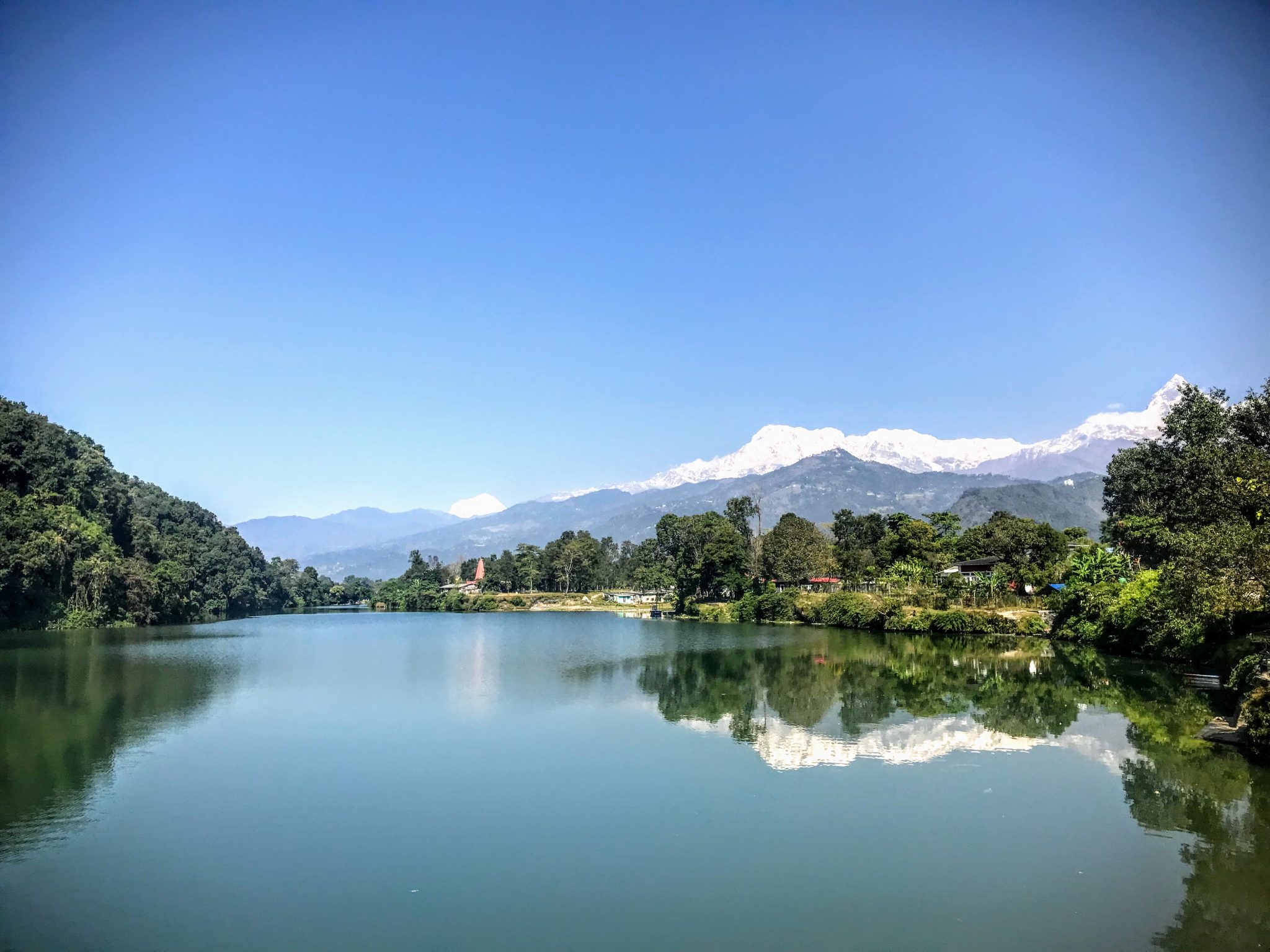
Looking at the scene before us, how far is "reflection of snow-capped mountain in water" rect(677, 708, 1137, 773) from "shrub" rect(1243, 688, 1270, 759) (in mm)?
2477

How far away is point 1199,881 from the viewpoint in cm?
1195

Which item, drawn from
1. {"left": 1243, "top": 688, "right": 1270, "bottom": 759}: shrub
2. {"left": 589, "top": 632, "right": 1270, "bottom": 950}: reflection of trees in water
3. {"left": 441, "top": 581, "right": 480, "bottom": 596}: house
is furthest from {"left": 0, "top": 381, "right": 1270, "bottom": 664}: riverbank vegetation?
{"left": 441, "top": 581, "right": 480, "bottom": 596}: house

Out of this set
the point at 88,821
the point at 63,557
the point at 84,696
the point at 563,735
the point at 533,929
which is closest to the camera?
the point at 533,929

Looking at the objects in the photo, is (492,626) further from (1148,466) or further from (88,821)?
(88,821)

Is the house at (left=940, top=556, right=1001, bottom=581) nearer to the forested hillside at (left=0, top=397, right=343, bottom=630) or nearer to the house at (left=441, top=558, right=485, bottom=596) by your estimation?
the forested hillside at (left=0, top=397, right=343, bottom=630)

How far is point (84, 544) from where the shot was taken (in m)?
58.5

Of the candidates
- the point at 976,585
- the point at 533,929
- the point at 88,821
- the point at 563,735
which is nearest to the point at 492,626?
the point at 976,585

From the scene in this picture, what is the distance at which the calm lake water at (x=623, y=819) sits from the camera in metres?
10.7

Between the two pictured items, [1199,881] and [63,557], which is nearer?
[1199,881]

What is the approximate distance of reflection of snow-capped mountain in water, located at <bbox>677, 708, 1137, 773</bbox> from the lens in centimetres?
1953

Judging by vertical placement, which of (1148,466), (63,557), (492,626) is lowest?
(492,626)

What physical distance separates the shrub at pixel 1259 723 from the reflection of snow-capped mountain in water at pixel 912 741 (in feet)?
8.13

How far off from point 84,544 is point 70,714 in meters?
41.9

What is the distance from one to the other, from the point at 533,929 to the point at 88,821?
920 centimetres
